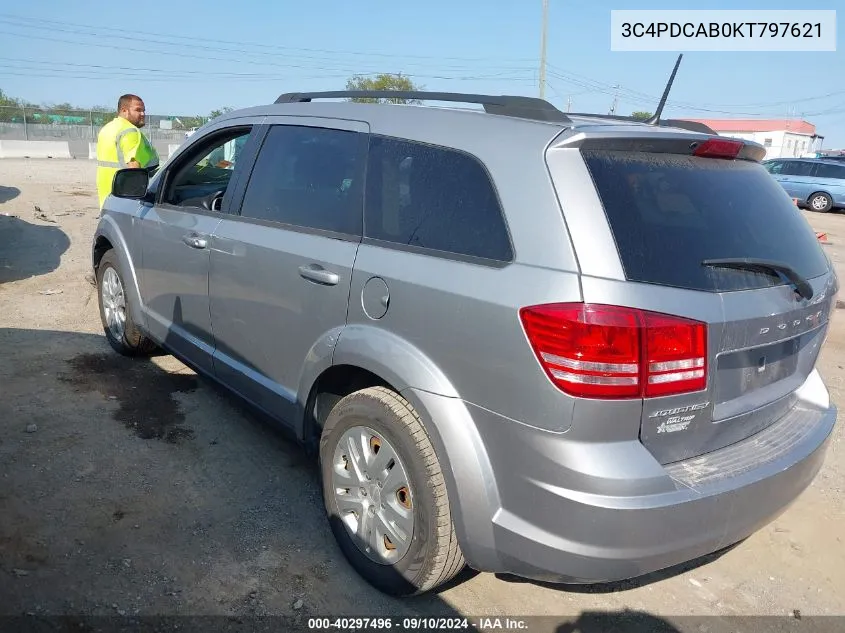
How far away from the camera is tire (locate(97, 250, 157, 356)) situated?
4805mm

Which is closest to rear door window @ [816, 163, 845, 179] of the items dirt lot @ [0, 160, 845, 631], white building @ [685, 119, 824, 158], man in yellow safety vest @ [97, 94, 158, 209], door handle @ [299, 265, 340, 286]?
dirt lot @ [0, 160, 845, 631]

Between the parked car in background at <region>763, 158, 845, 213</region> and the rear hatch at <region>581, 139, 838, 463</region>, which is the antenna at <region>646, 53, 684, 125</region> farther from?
the parked car in background at <region>763, 158, 845, 213</region>

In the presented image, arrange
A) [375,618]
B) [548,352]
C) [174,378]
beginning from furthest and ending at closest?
1. [174,378]
2. [375,618]
3. [548,352]

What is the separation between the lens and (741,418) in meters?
2.32

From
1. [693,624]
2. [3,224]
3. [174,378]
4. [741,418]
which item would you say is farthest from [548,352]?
[3,224]

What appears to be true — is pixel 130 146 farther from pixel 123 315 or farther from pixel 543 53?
pixel 543 53

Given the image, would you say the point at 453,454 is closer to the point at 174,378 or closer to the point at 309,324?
the point at 309,324

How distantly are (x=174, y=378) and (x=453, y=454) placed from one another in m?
3.10

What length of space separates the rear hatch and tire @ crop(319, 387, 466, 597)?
0.76 meters

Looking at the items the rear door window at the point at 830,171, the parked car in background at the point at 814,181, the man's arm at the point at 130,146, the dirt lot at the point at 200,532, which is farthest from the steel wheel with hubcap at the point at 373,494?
the rear door window at the point at 830,171

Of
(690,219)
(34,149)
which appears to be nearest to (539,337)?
(690,219)

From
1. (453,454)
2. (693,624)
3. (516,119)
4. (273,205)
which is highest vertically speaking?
(516,119)

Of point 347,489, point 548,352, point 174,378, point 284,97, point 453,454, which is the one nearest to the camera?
point 548,352

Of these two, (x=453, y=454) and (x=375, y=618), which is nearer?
(x=453, y=454)
